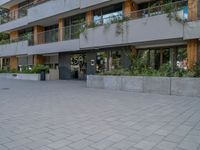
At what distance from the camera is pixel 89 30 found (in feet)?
60.5

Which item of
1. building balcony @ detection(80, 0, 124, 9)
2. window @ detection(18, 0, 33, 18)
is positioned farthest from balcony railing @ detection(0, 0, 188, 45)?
window @ detection(18, 0, 33, 18)

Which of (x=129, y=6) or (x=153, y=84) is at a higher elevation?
(x=129, y=6)

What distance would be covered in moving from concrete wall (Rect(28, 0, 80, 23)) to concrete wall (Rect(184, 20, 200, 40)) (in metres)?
10.6

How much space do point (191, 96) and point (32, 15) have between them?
20.8m

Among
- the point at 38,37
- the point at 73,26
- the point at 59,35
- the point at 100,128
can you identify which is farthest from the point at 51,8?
the point at 100,128

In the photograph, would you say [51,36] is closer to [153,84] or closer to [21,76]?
[21,76]

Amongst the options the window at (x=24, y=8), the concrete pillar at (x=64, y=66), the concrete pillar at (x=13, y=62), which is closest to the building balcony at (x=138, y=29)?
the concrete pillar at (x=64, y=66)

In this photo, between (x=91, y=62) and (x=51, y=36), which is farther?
(x=51, y=36)

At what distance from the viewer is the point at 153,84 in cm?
1180

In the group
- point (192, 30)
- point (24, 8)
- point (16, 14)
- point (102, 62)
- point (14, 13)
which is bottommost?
point (102, 62)

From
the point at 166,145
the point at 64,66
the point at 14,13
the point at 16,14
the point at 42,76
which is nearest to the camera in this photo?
the point at 166,145

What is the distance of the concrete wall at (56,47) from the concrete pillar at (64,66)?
1.45 m

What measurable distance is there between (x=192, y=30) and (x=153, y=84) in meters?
4.31

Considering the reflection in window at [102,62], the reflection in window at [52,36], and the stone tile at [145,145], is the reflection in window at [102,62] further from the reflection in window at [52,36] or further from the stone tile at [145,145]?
the stone tile at [145,145]
